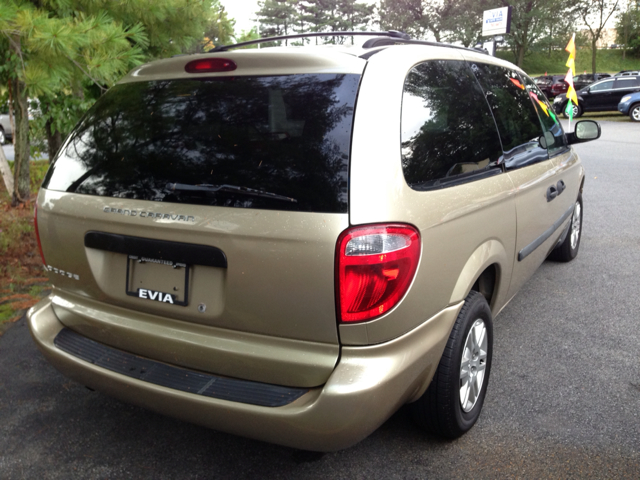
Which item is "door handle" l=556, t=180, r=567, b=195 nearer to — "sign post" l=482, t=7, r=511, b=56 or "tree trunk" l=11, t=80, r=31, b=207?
"tree trunk" l=11, t=80, r=31, b=207

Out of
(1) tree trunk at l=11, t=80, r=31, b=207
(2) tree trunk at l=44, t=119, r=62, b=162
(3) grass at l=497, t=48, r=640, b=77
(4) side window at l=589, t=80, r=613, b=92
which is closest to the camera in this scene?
(1) tree trunk at l=11, t=80, r=31, b=207

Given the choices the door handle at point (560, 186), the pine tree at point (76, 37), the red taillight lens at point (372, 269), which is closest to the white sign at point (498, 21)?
the pine tree at point (76, 37)

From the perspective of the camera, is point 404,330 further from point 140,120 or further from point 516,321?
point 516,321

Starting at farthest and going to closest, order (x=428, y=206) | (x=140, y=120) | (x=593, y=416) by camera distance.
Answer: (x=593, y=416)
(x=140, y=120)
(x=428, y=206)

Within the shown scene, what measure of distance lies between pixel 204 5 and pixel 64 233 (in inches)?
162

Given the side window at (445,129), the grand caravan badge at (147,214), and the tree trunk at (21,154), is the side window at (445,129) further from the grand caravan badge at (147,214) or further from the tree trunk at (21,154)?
the tree trunk at (21,154)

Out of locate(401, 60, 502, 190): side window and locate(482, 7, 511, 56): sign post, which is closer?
locate(401, 60, 502, 190): side window

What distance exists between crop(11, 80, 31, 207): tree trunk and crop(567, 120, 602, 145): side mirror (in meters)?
5.67

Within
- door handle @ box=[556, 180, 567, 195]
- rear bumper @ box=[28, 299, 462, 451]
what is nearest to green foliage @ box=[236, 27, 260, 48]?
door handle @ box=[556, 180, 567, 195]

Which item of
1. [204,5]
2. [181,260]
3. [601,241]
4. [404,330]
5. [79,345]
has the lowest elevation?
[601,241]

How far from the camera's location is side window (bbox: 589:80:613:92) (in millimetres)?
24061

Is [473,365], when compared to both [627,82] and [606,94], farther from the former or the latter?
[627,82]

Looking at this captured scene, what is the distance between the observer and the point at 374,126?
208 centimetres

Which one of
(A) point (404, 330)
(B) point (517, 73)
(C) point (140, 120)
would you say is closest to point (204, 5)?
(B) point (517, 73)
